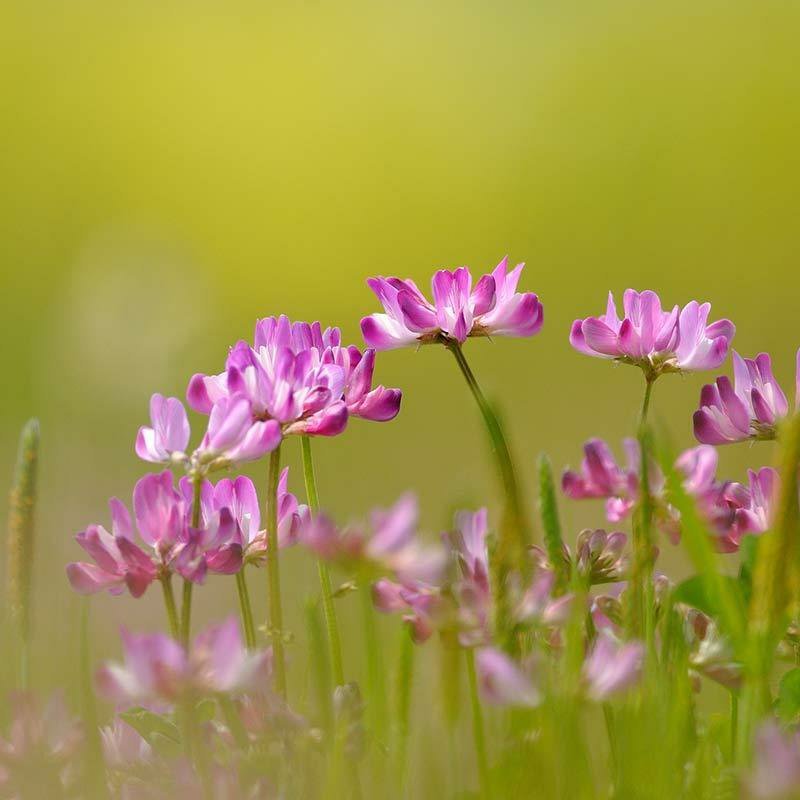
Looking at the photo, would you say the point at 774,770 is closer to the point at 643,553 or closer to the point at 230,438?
the point at 643,553

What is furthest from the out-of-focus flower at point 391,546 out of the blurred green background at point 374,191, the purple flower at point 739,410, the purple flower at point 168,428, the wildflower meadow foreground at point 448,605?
the blurred green background at point 374,191

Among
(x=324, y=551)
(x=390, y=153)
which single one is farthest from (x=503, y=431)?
(x=390, y=153)

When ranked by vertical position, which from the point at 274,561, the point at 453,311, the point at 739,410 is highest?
the point at 453,311

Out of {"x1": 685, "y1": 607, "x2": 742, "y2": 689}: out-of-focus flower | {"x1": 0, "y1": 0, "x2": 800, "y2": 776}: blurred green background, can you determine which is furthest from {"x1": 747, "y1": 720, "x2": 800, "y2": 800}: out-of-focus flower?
{"x1": 0, "y1": 0, "x2": 800, "y2": 776}: blurred green background

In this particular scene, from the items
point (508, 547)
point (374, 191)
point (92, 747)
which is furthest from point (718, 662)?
point (374, 191)

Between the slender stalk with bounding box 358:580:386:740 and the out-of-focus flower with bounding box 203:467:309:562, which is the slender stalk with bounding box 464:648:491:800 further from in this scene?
the out-of-focus flower with bounding box 203:467:309:562

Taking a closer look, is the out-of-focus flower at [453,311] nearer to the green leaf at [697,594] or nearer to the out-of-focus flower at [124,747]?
the green leaf at [697,594]

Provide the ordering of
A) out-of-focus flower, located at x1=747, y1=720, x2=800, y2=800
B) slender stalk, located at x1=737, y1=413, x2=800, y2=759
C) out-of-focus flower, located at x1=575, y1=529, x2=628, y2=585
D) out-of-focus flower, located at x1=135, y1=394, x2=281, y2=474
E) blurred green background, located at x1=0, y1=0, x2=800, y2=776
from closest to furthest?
out-of-focus flower, located at x1=747, y1=720, x2=800, y2=800, slender stalk, located at x1=737, y1=413, x2=800, y2=759, out-of-focus flower, located at x1=135, y1=394, x2=281, y2=474, out-of-focus flower, located at x1=575, y1=529, x2=628, y2=585, blurred green background, located at x1=0, y1=0, x2=800, y2=776
